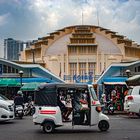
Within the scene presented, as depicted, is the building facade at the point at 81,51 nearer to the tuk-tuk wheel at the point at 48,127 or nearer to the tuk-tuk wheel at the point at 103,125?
the tuk-tuk wheel at the point at 103,125

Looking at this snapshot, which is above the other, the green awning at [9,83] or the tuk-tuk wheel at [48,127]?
the green awning at [9,83]

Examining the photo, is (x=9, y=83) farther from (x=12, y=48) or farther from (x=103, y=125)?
(x=12, y=48)

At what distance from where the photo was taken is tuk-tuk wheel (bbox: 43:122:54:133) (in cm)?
1558

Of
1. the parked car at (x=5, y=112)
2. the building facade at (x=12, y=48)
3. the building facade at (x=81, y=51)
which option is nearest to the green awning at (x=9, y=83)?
the building facade at (x=81, y=51)

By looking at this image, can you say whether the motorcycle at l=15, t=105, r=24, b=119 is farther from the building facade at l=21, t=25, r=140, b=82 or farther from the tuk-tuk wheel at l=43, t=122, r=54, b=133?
the building facade at l=21, t=25, r=140, b=82

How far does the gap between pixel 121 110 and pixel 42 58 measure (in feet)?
167

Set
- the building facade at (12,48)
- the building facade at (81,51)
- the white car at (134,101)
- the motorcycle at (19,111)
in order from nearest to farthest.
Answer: the white car at (134,101)
the motorcycle at (19,111)
the building facade at (81,51)
the building facade at (12,48)

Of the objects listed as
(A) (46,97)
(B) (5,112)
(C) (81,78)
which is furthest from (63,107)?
(C) (81,78)

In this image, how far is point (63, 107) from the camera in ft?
52.1

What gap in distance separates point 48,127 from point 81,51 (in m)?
64.0

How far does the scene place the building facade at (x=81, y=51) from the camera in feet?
256

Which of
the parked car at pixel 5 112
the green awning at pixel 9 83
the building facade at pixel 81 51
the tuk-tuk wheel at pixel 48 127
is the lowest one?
the tuk-tuk wheel at pixel 48 127

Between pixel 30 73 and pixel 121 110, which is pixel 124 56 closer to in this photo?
pixel 30 73

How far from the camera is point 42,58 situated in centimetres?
8200
